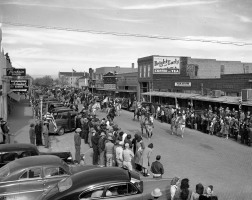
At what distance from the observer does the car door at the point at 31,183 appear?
349 inches

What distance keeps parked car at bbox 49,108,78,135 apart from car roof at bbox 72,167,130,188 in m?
14.8

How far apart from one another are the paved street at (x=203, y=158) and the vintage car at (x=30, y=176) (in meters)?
4.77

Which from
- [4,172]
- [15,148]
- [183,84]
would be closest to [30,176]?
[4,172]

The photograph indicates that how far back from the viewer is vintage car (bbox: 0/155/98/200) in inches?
345

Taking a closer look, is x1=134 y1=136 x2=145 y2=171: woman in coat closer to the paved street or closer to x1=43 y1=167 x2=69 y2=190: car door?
the paved street

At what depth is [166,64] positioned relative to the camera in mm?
47906

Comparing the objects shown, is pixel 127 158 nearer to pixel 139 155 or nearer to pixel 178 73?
pixel 139 155

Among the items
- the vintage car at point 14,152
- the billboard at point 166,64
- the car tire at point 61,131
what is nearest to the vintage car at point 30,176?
the vintage car at point 14,152

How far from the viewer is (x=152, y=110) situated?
32.4 metres

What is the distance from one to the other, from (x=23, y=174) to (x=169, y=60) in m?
40.9

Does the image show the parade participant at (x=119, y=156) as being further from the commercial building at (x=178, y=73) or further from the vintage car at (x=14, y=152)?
the commercial building at (x=178, y=73)

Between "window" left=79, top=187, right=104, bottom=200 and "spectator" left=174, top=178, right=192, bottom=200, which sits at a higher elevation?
"window" left=79, top=187, right=104, bottom=200

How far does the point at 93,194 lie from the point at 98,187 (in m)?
0.19

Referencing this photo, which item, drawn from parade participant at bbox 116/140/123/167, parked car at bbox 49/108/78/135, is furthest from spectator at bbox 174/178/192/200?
parked car at bbox 49/108/78/135
